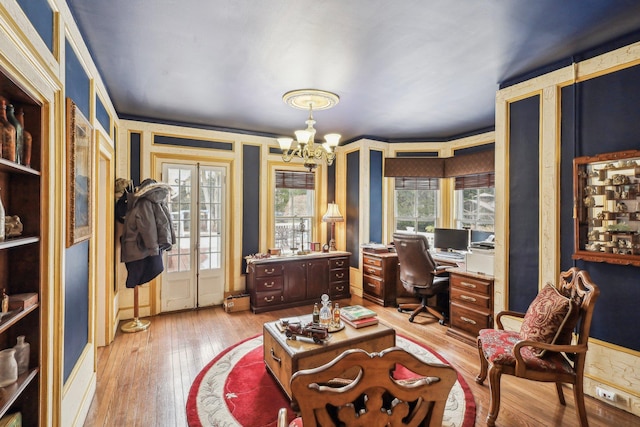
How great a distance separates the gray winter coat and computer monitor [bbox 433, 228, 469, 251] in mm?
3865

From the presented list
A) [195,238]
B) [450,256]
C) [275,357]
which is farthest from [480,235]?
[195,238]

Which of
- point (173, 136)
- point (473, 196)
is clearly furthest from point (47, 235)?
point (473, 196)

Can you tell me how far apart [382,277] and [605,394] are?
2739mm

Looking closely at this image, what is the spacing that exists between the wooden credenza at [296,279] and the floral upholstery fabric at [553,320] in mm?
3115

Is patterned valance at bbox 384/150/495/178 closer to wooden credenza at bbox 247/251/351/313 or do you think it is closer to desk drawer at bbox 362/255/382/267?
desk drawer at bbox 362/255/382/267

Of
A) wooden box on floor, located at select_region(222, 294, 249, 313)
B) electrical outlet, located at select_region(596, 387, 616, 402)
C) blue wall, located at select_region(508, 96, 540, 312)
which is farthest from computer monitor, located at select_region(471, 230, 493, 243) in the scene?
wooden box on floor, located at select_region(222, 294, 249, 313)

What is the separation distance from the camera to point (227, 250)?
4.79 metres

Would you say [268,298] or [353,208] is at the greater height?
[353,208]

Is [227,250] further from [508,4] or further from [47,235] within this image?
[508,4]

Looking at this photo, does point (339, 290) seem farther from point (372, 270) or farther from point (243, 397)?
point (243, 397)

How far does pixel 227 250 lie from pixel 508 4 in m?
4.25

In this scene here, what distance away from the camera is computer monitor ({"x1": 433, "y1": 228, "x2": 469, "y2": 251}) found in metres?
4.72

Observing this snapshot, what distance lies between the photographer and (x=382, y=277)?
480 cm

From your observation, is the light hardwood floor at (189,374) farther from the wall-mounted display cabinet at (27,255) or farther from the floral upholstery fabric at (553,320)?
the wall-mounted display cabinet at (27,255)
